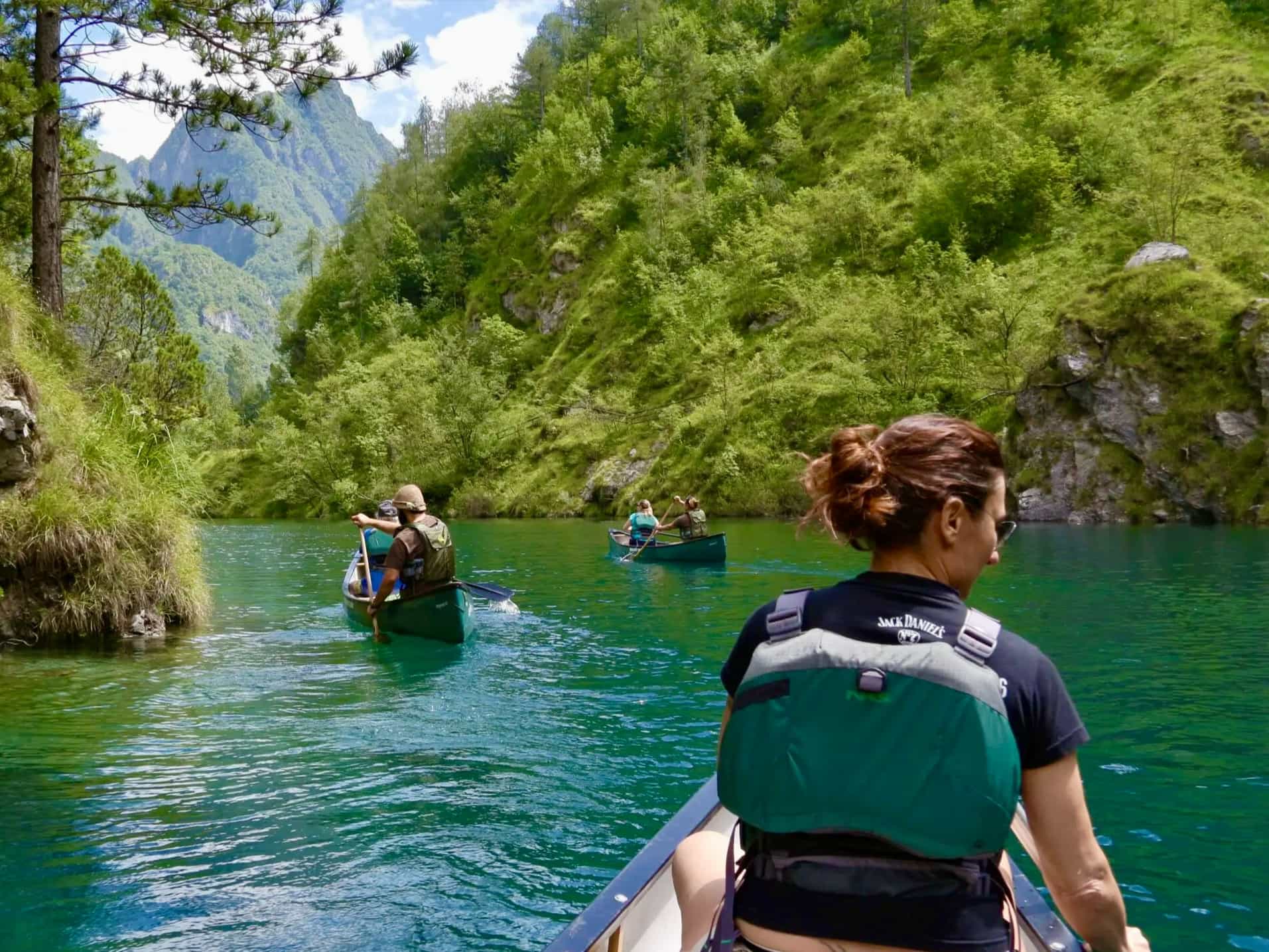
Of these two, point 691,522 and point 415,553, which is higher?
point 415,553

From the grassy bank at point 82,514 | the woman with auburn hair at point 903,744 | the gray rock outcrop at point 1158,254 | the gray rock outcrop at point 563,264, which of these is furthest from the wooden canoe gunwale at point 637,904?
the gray rock outcrop at point 563,264

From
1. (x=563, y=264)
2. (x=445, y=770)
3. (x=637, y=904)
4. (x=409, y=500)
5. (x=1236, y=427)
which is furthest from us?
(x=563, y=264)

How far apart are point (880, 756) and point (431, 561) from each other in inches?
398

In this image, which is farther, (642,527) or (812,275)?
(812,275)

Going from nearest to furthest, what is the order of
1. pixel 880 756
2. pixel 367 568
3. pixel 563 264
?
pixel 880 756
pixel 367 568
pixel 563 264

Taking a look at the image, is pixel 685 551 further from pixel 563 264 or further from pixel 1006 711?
pixel 563 264

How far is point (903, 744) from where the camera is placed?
76.2 inches

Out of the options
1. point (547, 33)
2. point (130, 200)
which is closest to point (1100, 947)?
point (130, 200)

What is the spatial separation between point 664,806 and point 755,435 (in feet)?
127

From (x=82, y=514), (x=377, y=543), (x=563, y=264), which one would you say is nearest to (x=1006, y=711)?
(x=82, y=514)

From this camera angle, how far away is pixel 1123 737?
7.62m

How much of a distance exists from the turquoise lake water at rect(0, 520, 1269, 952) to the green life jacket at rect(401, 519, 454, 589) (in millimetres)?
885

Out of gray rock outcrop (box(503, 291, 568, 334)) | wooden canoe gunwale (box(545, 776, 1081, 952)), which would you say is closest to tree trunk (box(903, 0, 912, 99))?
gray rock outcrop (box(503, 291, 568, 334))

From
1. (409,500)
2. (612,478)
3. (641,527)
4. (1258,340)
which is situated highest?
(1258,340)
